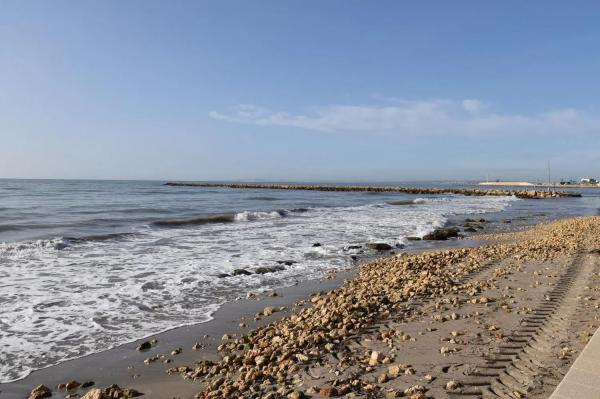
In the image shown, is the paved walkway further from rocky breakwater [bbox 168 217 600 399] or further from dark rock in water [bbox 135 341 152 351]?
dark rock in water [bbox 135 341 152 351]

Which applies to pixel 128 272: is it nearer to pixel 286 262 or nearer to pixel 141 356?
pixel 286 262

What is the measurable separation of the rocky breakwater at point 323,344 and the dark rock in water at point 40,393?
1233 millimetres

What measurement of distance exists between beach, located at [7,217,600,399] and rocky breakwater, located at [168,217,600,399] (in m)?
0.02

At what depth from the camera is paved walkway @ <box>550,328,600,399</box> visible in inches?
127

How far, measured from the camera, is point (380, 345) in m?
5.00

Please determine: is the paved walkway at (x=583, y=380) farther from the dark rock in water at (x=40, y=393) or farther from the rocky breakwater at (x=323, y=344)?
the dark rock in water at (x=40, y=393)

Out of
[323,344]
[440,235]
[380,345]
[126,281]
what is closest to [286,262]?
[126,281]

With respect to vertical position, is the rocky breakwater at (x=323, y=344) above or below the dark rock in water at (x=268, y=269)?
above

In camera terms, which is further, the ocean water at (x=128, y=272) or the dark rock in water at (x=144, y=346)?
the ocean water at (x=128, y=272)

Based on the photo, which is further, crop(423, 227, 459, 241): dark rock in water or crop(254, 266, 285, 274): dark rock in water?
crop(423, 227, 459, 241): dark rock in water

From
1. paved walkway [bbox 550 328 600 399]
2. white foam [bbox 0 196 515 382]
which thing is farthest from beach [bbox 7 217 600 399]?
white foam [bbox 0 196 515 382]

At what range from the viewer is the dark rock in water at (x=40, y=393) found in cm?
432

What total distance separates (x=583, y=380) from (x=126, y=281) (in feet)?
28.4

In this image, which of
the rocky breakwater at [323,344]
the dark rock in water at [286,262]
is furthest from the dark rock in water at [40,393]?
the dark rock in water at [286,262]
